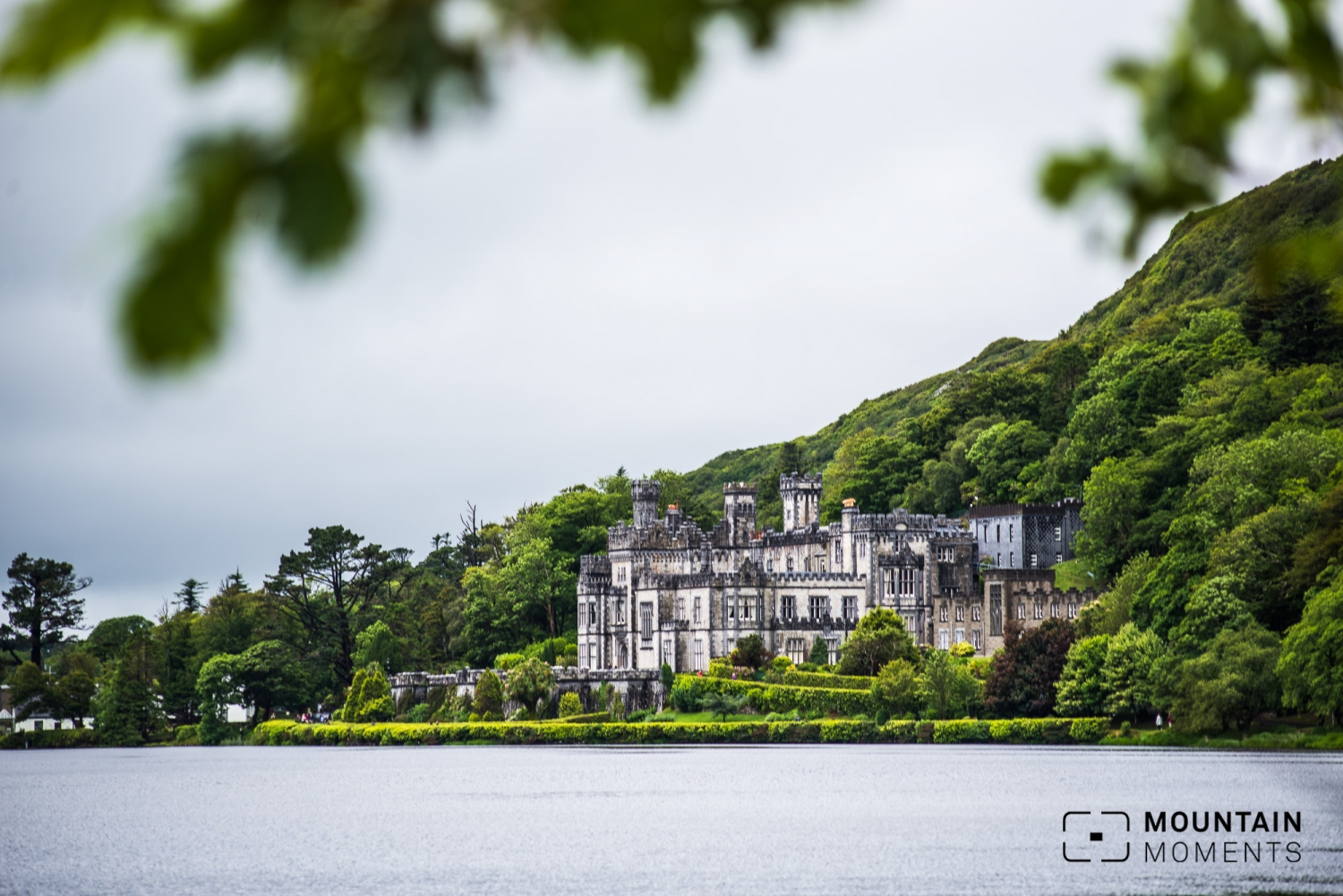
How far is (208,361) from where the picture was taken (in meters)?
1.80

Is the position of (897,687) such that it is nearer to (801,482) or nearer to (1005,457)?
(801,482)

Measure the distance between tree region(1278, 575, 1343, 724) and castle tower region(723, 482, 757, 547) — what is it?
1779 inches

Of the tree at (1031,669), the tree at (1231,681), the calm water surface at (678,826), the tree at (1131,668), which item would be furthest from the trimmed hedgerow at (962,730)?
the tree at (1231,681)

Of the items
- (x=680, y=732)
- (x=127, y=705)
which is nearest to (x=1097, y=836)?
(x=680, y=732)

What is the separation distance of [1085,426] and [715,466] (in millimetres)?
75075

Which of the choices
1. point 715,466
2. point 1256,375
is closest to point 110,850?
point 1256,375

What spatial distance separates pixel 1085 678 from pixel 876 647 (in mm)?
12466

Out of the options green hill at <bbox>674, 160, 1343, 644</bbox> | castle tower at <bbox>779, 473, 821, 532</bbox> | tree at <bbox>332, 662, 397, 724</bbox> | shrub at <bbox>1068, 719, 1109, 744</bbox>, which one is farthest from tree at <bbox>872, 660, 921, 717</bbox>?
tree at <bbox>332, 662, 397, 724</bbox>

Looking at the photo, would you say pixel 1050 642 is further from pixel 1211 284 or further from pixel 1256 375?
pixel 1211 284

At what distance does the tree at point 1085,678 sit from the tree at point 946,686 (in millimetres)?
5458

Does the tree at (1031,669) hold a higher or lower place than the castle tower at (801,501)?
lower

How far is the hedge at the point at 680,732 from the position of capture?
217ft

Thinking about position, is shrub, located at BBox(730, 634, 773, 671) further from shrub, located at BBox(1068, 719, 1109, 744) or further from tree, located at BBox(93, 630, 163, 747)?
tree, located at BBox(93, 630, 163, 747)

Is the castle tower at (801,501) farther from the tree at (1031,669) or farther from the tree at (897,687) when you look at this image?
the tree at (1031,669)
